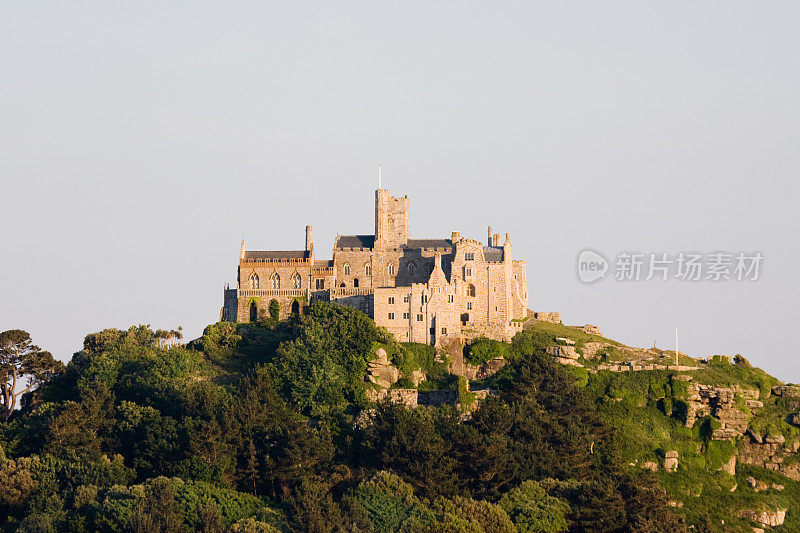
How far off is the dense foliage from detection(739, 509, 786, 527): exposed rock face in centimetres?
1026

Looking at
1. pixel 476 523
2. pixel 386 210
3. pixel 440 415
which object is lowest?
pixel 476 523

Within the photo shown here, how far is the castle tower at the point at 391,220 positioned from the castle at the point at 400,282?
102 mm

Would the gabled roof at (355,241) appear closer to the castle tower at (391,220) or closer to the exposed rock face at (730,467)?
the castle tower at (391,220)

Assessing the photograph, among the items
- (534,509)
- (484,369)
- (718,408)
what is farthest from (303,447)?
(718,408)

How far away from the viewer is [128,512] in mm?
94188

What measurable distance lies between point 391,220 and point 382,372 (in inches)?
813

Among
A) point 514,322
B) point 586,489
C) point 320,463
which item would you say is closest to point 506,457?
point 586,489

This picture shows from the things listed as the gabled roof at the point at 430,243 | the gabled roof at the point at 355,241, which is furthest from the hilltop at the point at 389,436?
the gabled roof at the point at 430,243

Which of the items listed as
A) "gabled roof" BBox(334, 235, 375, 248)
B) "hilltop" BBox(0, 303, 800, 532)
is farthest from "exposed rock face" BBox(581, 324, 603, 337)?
"gabled roof" BBox(334, 235, 375, 248)

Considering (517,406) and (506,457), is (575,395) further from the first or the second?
(506,457)

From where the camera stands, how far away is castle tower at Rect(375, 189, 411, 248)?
13475cm

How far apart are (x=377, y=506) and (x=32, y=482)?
1077 inches

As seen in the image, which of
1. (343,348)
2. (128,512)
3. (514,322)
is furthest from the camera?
(514,322)

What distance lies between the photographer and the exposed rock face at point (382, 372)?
395 feet
